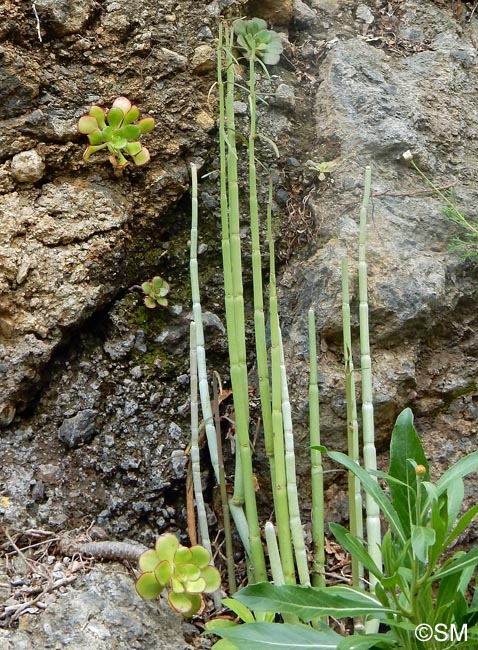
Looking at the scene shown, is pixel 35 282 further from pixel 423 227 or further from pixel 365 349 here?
pixel 423 227

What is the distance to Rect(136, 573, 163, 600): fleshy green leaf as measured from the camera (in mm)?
1205

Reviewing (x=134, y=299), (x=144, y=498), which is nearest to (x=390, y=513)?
(x=144, y=498)

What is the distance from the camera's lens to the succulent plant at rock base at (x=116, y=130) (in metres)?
1.58

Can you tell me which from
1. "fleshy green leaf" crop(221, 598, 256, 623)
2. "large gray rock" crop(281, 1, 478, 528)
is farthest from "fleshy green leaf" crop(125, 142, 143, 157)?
"fleshy green leaf" crop(221, 598, 256, 623)

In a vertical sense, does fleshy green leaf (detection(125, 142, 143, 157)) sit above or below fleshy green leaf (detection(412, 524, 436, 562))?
above

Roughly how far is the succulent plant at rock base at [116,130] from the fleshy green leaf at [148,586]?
0.89 meters

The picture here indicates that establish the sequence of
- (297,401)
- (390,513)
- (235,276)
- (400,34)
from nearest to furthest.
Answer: (390,513) < (235,276) < (297,401) < (400,34)

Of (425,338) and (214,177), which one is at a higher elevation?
(214,177)

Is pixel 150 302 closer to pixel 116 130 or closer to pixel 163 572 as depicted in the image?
pixel 116 130

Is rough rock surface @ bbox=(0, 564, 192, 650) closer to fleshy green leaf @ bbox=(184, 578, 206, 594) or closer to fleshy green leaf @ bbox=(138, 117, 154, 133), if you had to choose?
fleshy green leaf @ bbox=(184, 578, 206, 594)

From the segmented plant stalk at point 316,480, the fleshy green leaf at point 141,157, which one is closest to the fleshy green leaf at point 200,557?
the segmented plant stalk at point 316,480

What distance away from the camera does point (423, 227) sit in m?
1.70

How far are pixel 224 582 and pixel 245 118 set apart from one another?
1.13 metres

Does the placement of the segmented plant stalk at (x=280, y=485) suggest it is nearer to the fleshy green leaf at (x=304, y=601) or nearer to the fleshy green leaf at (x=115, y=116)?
the fleshy green leaf at (x=304, y=601)
